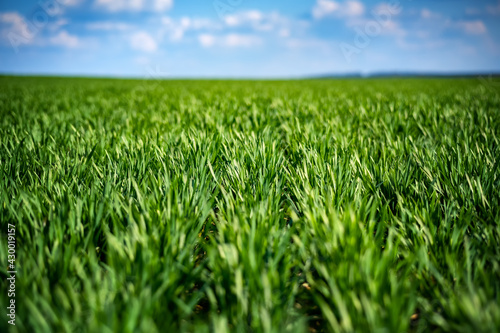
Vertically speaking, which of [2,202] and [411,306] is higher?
[2,202]

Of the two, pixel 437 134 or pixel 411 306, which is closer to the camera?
pixel 411 306

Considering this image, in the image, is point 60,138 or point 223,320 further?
point 60,138

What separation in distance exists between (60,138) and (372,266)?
10.7 feet

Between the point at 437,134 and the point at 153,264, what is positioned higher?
the point at 437,134

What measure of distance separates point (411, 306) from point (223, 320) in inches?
21.1

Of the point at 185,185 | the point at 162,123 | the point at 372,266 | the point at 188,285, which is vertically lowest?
the point at 188,285

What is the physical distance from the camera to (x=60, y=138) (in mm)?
3178

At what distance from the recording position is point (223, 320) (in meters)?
0.82

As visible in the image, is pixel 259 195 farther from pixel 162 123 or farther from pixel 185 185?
pixel 162 123

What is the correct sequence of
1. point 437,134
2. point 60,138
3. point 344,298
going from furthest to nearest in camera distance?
point 437,134 → point 60,138 → point 344,298

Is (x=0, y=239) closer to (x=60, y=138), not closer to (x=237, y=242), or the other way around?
(x=237, y=242)

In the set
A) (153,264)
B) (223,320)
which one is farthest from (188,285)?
(223,320)

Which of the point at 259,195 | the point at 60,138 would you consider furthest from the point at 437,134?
the point at 60,138

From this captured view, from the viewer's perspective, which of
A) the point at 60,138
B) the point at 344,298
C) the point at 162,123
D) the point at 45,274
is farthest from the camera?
the point at 162,123
